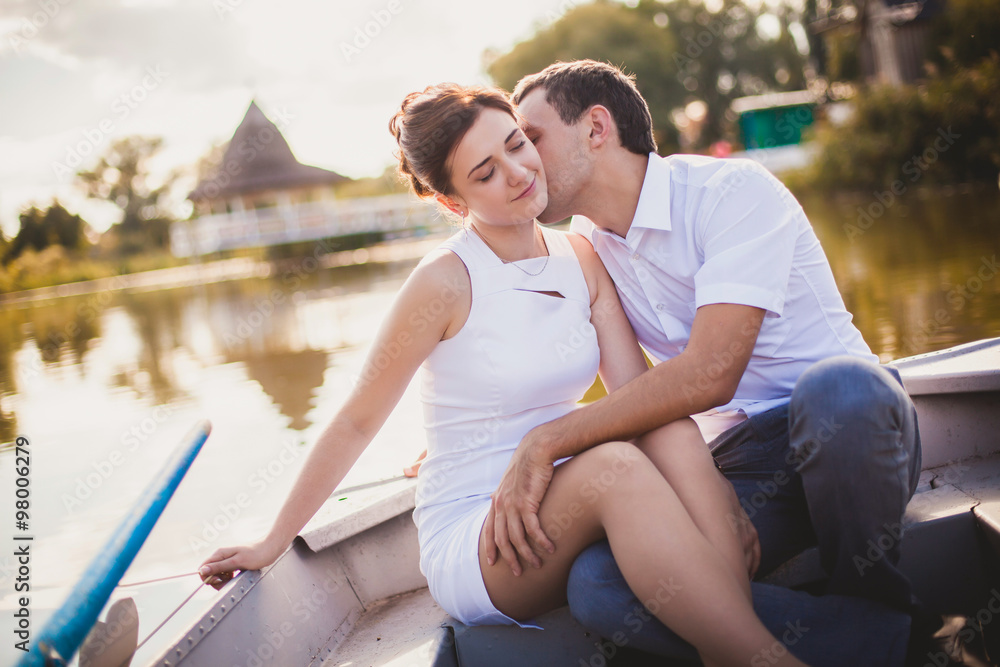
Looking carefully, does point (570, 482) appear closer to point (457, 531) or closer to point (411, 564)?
point (457, 531)

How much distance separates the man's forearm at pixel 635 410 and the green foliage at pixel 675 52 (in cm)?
3039

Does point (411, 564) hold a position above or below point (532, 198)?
below

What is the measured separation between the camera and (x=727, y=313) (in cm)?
160

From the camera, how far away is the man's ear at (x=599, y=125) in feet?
6.40

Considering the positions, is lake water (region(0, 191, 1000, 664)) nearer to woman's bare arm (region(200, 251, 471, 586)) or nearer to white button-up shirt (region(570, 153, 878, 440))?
woman's bare arm (region(200, 251, 471, 586))

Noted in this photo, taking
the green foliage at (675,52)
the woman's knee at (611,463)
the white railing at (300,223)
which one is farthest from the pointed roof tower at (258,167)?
the woman's knee at (611,463)

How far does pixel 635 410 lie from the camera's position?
4.99 ft

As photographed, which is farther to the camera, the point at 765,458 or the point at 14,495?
the point at 14,495

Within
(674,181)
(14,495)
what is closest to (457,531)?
(674,181)

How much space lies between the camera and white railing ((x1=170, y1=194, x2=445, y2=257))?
80.1ft

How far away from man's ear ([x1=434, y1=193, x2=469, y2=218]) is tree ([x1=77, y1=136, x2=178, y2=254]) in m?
45.4

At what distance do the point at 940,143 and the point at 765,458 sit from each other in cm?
1193

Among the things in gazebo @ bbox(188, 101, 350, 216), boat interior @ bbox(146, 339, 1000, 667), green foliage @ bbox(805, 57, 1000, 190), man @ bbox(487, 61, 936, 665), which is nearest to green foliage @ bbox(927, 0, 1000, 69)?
green foliage @ bbox(805, 57, 1000, 190)

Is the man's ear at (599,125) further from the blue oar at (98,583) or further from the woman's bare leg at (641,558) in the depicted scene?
the blue oar at (98,583)
